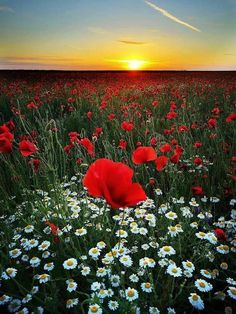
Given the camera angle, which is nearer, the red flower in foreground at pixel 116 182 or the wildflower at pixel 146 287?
the red flower in foreground at pixel 116 182

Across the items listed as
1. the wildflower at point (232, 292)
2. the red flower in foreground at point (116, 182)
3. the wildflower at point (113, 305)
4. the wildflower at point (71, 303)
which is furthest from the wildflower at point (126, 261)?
the red flower in foreground at point (116, 182)

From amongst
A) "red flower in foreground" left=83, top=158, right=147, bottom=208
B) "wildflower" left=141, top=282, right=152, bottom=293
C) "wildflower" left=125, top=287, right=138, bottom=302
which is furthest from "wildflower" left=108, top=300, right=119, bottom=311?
"red flower in foreground" left=83, top=158, right=147, bottom=208

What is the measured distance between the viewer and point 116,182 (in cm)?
113

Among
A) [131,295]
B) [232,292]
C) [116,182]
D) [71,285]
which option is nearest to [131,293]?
[131,295]

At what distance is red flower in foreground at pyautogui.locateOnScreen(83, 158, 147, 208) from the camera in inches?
43.2

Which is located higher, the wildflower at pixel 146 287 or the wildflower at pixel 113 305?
the wildflower at pixel 146 287

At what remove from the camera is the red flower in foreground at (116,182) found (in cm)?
110

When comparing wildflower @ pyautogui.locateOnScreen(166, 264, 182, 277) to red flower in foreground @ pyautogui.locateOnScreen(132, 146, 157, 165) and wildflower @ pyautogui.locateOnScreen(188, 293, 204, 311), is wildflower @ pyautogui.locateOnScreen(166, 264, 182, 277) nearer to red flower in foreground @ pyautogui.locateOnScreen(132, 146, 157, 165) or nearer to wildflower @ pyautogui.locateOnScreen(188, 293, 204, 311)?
wildflower @ pyautogui.locateOnScreen(188, 293, 204, 311)

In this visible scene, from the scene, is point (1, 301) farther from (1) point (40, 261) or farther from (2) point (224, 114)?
(2) point (224, 114)

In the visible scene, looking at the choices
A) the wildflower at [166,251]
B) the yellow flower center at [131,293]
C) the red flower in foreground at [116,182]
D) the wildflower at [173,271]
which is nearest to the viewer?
the red flower in foreground at [116,182]

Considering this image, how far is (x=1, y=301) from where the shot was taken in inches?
66.7

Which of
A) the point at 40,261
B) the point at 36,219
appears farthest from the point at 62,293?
the point at 36,219

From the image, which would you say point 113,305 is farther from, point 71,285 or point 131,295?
point 71,285

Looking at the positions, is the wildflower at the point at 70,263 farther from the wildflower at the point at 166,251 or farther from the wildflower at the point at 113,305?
the wildflower at the point at 166,251
